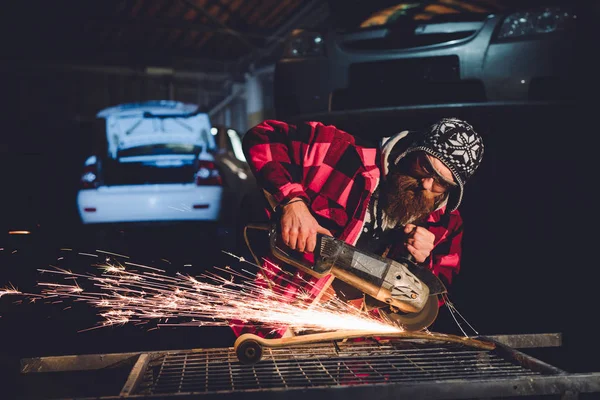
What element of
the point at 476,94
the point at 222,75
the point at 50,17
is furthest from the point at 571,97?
the point at 222,75

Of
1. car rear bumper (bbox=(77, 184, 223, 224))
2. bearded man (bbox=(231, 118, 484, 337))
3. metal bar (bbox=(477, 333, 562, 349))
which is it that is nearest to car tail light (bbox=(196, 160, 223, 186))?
car rear bumper (bbox=(77, 184, 223, 224))

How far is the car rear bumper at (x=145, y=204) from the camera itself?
674 cm

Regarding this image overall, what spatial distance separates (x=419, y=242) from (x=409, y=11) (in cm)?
328

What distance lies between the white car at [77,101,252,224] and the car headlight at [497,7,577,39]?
11.5ft

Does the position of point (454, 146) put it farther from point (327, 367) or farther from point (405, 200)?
point (327, 367)

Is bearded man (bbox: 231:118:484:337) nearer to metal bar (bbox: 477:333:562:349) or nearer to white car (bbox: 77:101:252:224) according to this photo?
metal bar (bbox: 477:333:562:349)

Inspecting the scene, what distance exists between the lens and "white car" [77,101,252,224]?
22.1ft

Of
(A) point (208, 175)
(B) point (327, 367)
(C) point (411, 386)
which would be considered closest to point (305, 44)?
(A) point (208, 175)

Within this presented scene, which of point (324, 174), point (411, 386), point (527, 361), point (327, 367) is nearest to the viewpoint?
point (411, 386)

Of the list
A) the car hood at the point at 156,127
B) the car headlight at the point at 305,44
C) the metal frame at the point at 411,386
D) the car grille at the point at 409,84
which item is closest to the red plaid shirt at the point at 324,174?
the metal frame at the point at 411,386

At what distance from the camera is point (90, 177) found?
6887 millimetres

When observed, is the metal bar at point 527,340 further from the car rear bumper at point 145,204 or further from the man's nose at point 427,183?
the car rear bumper at point 145,204

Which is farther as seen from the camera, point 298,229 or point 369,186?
point 369,186

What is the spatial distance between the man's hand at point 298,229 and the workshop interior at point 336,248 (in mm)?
46
